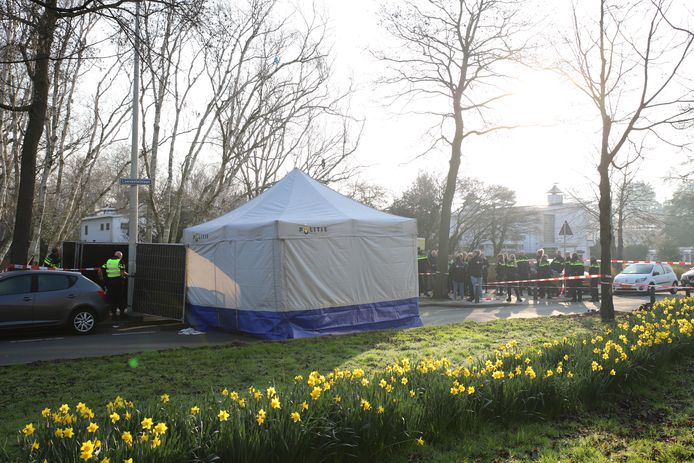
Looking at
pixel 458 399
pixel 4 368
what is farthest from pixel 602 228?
pixel 4 368

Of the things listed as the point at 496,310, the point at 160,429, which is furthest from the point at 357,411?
the point at 496,310

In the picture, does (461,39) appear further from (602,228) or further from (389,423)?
(389,423)

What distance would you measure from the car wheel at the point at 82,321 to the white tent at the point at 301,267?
2.21 meters

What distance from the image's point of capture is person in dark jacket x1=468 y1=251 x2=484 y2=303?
807 inches

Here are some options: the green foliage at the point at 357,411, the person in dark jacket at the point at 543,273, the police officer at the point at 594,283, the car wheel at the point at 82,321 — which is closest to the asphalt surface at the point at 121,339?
the car wheel at the point at 82,321

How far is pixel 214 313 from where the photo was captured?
1348 centimetres

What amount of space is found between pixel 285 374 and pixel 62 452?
461cm

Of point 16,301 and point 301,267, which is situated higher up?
point 301,267

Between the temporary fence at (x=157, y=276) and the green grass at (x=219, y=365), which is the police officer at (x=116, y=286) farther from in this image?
the green grass at (x=219, y=365)

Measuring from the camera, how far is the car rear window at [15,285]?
39.5 feet

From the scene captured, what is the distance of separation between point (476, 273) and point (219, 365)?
44.7ft

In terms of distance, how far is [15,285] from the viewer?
1218cm

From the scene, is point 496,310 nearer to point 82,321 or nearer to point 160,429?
point 82,321

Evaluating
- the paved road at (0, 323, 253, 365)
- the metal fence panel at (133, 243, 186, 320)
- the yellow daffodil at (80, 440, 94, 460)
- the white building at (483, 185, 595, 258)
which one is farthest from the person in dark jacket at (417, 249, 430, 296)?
the white building at (483, 185, 595, 258)
